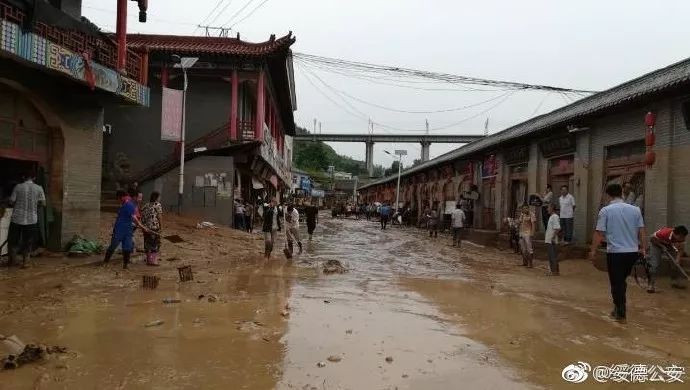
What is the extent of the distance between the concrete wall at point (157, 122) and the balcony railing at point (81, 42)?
10.6 m

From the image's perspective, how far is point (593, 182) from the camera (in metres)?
15.9

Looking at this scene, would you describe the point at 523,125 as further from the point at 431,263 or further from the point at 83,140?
the point at 83,140

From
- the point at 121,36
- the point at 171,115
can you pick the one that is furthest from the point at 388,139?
the point at 121,36

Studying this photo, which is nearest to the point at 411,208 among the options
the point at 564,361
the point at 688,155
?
the point at 688,155

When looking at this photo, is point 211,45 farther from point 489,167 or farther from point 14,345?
point 14,345

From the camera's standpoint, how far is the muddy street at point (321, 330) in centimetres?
468

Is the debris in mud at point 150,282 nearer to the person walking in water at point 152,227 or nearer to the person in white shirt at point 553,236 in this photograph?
the person walking in water at point 152,227

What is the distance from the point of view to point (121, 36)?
1305 cm

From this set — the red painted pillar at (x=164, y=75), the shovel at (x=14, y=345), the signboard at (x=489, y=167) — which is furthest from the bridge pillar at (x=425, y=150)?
the shovel at (x=14, y=345)

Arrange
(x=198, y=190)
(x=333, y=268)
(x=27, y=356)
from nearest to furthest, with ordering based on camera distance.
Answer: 1. (x=27, y=356)
2. (x=333, y=268)
3. (x=198, y=190)

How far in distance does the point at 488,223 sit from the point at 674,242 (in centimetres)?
1474

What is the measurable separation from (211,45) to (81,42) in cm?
1267

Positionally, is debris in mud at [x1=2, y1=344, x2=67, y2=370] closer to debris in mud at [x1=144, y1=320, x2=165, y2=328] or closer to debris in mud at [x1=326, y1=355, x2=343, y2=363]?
debris in mud at [x1=144, y1=320, x2=165, y2=328]

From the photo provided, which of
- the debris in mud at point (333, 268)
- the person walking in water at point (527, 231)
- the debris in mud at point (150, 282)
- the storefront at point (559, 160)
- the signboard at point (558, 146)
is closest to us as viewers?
the debris in mud at point (150, 282)
